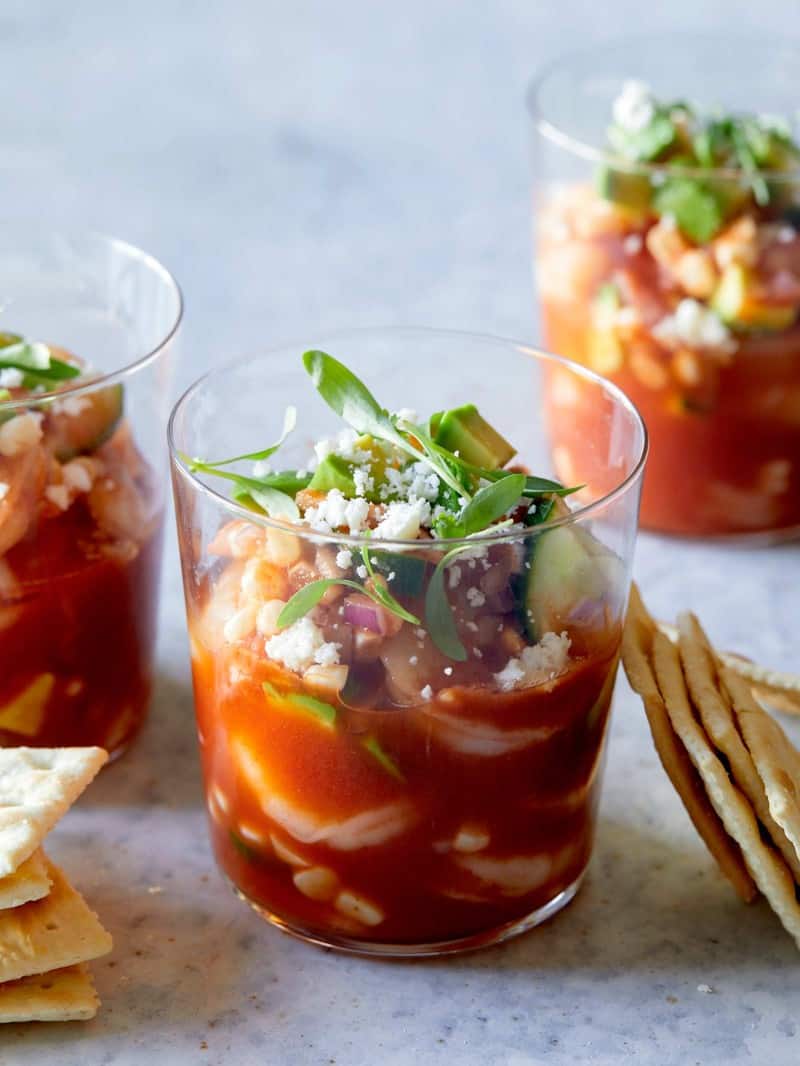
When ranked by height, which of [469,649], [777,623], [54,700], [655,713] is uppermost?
[469,649]

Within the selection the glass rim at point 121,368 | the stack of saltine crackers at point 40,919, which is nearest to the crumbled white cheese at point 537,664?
the stack of saltine crackers at point 40,919

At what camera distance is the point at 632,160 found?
94.9 inches

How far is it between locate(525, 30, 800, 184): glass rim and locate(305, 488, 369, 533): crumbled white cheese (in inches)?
37.9

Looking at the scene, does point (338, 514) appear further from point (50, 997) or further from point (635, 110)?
point (635, 110)

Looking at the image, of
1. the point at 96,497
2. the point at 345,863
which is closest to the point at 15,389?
the point at 96,497

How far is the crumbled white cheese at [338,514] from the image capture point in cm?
150

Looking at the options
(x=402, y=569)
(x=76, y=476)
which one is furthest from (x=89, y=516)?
(x=402, y=569)

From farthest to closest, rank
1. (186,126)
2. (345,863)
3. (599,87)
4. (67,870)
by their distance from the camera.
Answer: (186,126), (599,87), (67,870), (345,863)

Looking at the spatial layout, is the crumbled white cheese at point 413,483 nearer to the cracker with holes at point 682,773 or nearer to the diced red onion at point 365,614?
the diced red onion at point 365,614

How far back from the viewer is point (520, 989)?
166 centimetres

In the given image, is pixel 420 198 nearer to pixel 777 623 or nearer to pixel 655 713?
pixel 777 623

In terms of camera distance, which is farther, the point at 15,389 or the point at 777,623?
the point at 777,623

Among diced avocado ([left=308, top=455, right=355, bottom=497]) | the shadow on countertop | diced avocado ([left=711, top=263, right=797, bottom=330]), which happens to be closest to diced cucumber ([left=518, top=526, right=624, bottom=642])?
diced avocado ([left=308, top=455, right=355, bottom=497])

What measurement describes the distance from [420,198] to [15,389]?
2.04 meters
